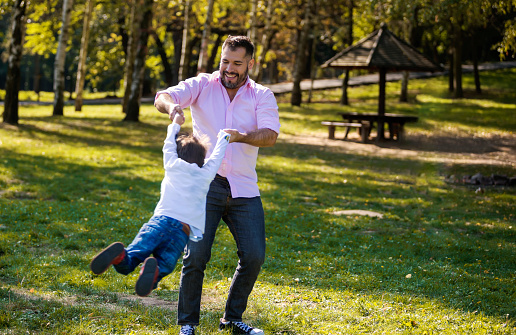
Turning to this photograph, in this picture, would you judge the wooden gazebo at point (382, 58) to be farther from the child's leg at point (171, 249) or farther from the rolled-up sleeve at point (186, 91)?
the child's leg at point (171, 249)

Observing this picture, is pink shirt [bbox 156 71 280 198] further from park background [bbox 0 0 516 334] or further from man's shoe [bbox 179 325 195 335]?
park background [bbox 0 0 516 334]

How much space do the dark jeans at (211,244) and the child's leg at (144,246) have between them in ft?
1.68

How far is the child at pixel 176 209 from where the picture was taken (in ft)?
12.2

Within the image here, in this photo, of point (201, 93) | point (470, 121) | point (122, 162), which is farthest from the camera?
point (470, 121)

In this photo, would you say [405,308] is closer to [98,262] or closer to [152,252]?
[152,252]

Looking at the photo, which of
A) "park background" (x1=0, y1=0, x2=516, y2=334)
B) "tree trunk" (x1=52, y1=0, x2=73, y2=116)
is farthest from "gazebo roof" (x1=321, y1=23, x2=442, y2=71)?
"tree trunk" (x1=52, y1=0, x2=73, y2=116)

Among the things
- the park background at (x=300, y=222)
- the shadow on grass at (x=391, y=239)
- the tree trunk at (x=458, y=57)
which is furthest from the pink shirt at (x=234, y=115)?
the tree trunk at (x=458, y=57)

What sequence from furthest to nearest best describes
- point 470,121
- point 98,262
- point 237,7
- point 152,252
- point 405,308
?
point 237,7, point 470,121, point 405,308, point 152,252, point 98,262

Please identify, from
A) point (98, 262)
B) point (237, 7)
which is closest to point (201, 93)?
point (98, 262)

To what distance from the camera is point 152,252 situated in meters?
3.78

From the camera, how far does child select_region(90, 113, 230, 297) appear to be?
12.2 feet

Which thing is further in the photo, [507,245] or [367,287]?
[507,245]

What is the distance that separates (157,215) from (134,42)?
23.5 metres

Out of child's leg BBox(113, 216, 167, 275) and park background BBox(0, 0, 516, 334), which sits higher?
child's leg BBox(113, 216, 167, 275)
